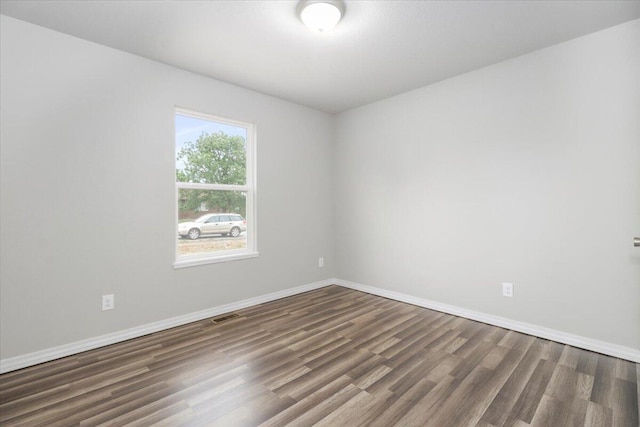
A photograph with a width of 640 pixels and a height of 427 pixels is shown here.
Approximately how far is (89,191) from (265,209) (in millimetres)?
1763

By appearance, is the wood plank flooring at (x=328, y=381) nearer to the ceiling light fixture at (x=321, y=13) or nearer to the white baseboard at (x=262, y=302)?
the white baseboard at (x=262, y=302)

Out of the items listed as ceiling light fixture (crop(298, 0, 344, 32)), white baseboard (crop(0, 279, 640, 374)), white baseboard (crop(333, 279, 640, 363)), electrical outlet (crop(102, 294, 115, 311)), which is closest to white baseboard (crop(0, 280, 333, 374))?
white baseboard (crop(0, 279, 640, 374))

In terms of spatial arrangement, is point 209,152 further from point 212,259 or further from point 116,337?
point 116,337

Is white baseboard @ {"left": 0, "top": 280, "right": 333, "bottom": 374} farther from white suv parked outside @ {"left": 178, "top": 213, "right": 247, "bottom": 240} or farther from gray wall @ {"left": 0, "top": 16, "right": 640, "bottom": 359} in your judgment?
white suv parked outside @ {"left": 178, "top": 213, "right": 247, "bottom": 240}

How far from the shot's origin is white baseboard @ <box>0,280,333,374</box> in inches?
89.3

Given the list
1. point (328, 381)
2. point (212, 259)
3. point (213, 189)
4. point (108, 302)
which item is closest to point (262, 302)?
point (212, 259)

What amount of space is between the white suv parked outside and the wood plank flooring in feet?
3.14

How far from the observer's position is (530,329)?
9.19 feet

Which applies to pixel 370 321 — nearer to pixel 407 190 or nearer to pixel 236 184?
pixel 407 190

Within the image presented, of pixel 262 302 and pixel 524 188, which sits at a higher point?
pixel 524 188

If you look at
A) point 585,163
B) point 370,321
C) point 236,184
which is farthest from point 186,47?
point 585,163

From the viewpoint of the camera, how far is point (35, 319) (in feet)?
7.67

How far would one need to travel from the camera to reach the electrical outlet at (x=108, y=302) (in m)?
2.64

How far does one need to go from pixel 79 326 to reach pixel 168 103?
212 cm
